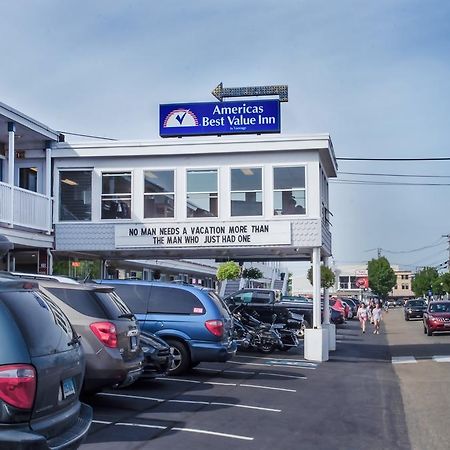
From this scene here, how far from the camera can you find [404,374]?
16984 mm

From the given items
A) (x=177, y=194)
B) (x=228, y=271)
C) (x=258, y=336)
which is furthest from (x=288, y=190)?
(x=228, y=271)

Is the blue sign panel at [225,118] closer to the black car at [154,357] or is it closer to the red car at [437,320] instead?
the black car at [154,357]

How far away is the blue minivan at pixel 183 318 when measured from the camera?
1472 centimetres

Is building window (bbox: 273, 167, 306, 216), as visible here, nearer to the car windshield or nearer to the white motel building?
the white motel building

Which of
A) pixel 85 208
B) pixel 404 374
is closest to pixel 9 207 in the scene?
pixel 85 208

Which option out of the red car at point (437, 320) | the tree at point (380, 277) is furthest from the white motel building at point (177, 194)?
the tree at point (380, 277)

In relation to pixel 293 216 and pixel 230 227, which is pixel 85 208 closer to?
pixel 230 227

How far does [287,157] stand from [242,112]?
122 inches

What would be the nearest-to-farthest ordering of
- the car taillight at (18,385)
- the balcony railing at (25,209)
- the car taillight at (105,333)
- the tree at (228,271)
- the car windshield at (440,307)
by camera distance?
1. the car taillight at (18,385)
2. the car taillight at (105,333)
3. the balcony railing at (25,209)
4. the tree at (228,271)
5. the car windshield at (440,307)

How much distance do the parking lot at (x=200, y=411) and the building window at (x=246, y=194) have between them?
225 inches

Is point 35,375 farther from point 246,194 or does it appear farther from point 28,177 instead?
point 28,177

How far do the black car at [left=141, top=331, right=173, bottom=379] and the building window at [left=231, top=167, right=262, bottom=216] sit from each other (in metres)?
8.09

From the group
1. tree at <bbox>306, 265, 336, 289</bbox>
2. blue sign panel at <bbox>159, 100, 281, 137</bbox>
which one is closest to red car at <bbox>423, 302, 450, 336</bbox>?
tree at <bbox>306, 265, 336, 289</bbox>

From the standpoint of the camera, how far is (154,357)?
40.0 ft
